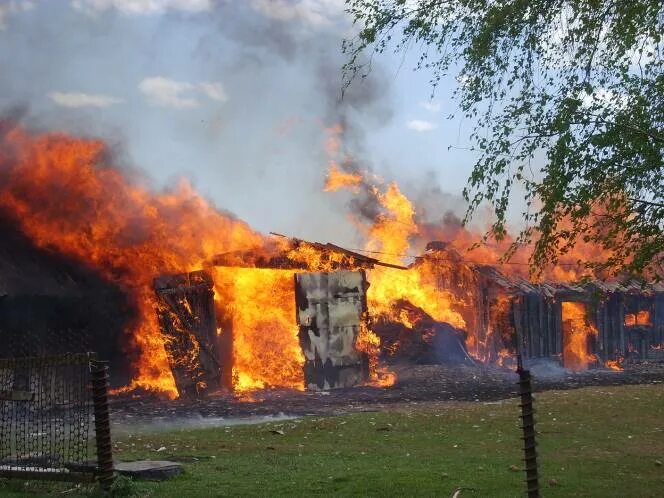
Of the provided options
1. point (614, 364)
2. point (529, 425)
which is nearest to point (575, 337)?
point (614, 364)

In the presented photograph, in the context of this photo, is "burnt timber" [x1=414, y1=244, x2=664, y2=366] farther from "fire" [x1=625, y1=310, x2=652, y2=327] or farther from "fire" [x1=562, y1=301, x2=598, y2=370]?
"fire" [x1=625, y1=310, x2=652, y2=327]

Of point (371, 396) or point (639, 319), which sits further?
point (639, 319)

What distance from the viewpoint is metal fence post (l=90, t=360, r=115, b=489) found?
725 centimetres

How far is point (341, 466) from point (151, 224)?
609 inches

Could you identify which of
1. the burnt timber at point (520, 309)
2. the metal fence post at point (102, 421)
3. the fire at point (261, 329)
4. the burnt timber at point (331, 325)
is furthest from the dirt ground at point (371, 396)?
the metal fence post at point (102, 421)

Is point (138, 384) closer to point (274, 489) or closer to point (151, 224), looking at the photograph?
point (151, 224)

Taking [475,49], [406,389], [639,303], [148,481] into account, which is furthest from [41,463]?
[639,303]

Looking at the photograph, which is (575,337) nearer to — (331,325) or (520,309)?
(520,309)

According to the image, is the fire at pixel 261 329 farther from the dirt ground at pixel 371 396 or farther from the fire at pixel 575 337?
the fire at pixel 575 337

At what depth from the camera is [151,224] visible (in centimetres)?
2348

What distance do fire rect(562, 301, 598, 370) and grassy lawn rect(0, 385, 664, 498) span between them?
17.4 metres

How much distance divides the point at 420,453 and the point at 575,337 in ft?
90.2

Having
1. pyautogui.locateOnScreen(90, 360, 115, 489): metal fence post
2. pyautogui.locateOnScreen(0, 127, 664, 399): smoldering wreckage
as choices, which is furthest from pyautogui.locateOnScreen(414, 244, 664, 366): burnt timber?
pyautogui.locateOnScreen(90, 360, 115, 489): metal fence post

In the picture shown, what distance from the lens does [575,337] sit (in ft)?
119
